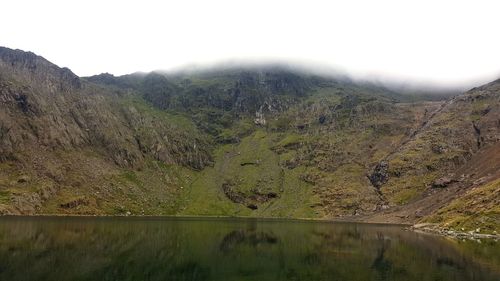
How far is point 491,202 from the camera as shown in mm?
189250

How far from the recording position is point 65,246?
96938 millimetres

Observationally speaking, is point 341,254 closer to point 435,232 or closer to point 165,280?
point 165,280

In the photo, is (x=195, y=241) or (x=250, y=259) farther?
(x=195, y=241)

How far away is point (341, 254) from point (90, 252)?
2135 inches

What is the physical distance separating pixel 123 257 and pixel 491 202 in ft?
531

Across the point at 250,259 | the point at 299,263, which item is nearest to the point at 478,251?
the point at 299,263

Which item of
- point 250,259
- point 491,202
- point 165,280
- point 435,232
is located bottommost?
point 435,232

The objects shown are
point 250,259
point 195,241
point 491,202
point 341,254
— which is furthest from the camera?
point 491,202

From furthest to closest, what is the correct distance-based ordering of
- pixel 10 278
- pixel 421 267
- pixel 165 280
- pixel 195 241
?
A: pixel 195 241 → pixel 421 267 → pixel 165 280 → pixel 10 278

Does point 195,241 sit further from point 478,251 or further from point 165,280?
point 478,251

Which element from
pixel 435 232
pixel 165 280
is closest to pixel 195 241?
pixel 165 280

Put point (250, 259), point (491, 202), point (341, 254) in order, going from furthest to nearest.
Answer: point (491, 202)
point (341, 254)
point (250, 259)

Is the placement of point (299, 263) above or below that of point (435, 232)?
above

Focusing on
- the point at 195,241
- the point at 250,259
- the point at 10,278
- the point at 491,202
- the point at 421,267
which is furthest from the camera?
the point at 491,202
